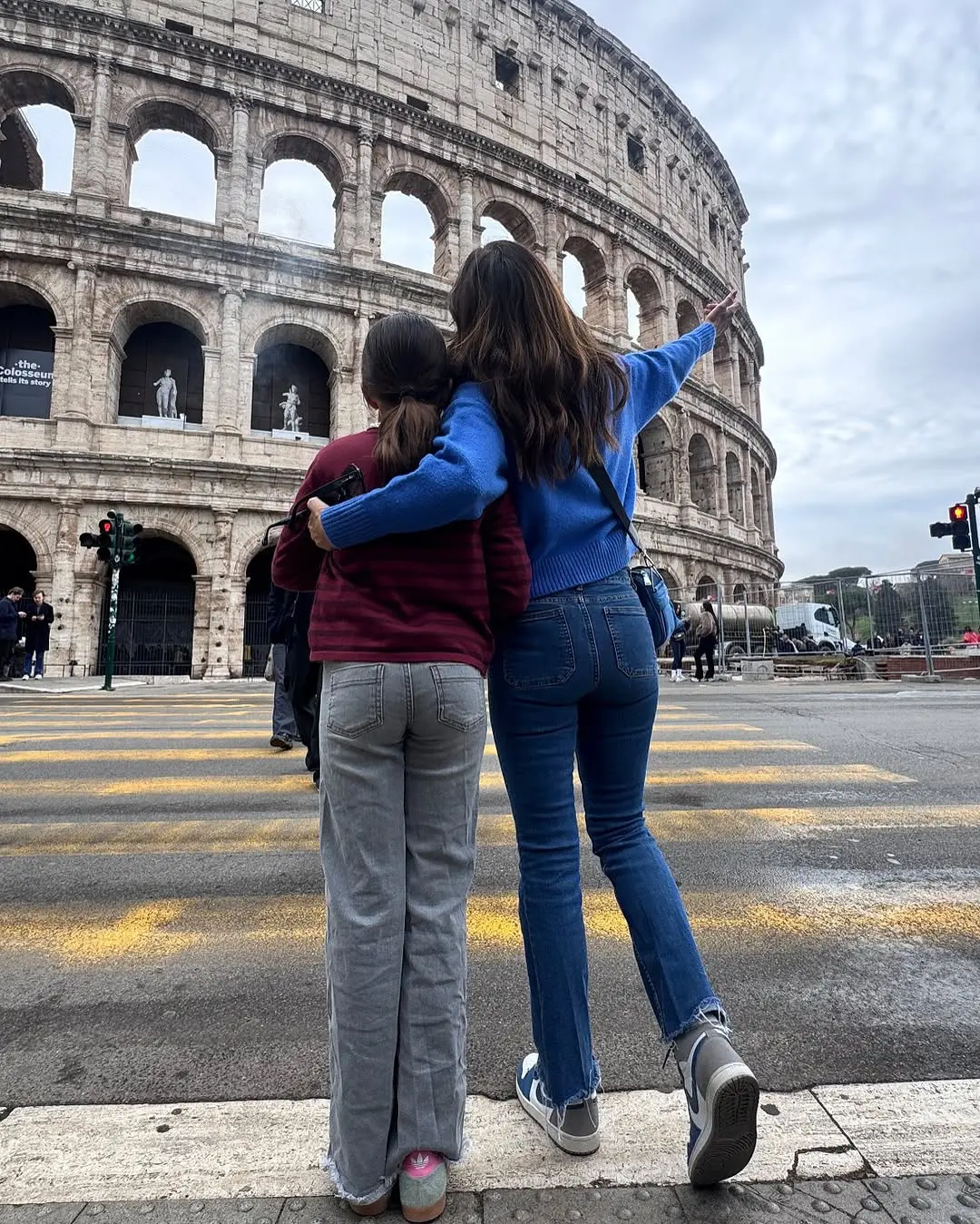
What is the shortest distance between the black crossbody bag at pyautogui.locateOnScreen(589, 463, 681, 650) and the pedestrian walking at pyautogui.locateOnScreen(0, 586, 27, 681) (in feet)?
57.9

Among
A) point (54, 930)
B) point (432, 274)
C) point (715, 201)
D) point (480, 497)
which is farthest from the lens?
point (715, 201)

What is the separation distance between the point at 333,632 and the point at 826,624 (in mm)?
21635

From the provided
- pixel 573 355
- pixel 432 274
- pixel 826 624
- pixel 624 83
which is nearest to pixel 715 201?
pixel 624 83

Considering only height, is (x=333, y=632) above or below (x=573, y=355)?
below

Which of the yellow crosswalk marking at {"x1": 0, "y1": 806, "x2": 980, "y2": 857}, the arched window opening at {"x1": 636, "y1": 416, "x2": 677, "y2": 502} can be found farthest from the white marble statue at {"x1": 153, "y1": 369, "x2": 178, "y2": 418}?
the yellow crosswalk marking at {"x1": 0, "y1": 806, "x2": 980, "y2": 857}

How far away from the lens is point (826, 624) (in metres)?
20.3

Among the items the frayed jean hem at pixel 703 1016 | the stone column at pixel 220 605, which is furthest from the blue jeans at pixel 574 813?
the stone column at pixel 220 605

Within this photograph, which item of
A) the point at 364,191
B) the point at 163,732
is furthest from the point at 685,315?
the point at 163,732

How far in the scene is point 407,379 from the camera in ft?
5.08

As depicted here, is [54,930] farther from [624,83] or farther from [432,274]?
[624,83]

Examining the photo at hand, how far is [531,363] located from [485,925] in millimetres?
2114

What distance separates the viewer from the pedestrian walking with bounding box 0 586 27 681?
15.4 m

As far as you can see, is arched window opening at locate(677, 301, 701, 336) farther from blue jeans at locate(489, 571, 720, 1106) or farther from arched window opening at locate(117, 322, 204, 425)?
blue jeans at locate(489, 571, 720, 1106)

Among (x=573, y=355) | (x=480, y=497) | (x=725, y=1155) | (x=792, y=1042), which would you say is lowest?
(x=792, y=1042)
